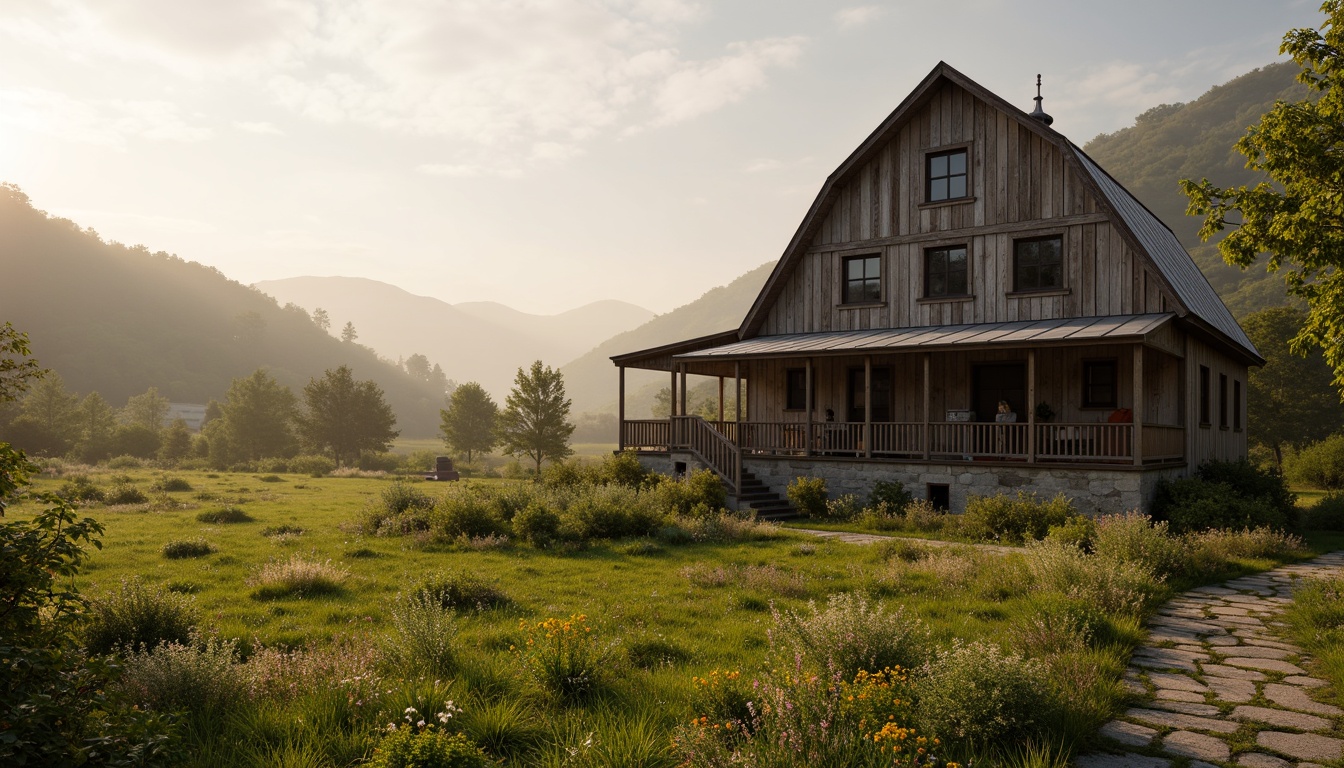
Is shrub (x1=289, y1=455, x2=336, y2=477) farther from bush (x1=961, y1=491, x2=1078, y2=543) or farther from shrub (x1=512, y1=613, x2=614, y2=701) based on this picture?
shrub (x1=512, y1=613, x2=614, y2=701)

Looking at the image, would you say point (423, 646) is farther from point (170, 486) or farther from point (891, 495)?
point (170, 486)

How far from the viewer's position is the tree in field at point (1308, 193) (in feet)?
38.4

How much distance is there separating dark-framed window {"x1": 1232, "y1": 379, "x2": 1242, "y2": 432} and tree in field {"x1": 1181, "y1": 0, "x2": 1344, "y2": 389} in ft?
45.5

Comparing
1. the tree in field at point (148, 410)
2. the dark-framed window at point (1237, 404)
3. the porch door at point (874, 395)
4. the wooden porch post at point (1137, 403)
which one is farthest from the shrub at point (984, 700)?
the tree in field at point (148, 410)

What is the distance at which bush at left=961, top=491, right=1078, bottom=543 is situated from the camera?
49.1ft

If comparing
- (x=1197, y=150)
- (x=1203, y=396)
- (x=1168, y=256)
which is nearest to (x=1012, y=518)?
(x=1203, y=396)

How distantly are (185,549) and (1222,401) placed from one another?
27.1 metres

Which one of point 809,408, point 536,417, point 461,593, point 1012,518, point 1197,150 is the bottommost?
point 461,593

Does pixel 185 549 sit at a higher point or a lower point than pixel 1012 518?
lower

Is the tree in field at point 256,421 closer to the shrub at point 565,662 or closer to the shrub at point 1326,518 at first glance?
the shrub at point 565,662

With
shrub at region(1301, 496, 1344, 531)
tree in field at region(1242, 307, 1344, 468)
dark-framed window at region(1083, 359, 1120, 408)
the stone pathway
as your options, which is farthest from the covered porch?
tree in field at region(1242, 307, 1344, 468)

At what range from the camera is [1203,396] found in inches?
839

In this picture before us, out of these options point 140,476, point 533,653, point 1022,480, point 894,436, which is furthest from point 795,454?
point 140,476

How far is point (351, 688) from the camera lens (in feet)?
18.3
